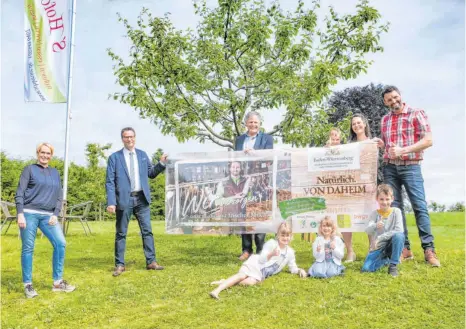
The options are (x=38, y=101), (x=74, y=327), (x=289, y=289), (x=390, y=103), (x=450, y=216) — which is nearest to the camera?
(x=74, y=327)

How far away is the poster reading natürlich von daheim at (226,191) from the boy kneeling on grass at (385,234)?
139cm

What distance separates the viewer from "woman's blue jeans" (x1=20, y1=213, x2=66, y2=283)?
6.19 metres

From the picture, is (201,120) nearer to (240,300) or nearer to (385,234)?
(385,234)

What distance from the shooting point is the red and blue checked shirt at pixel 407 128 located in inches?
252

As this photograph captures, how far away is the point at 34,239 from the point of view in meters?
6.29

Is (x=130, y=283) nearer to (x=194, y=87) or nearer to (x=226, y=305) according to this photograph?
(x=226, y=305)

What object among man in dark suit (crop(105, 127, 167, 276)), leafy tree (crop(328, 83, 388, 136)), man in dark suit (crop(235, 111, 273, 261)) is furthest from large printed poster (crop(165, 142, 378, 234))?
leafy tree (crop(328, 83, 388, 136))

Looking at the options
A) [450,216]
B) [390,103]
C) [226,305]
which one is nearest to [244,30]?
[390,103]

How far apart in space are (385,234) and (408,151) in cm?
115

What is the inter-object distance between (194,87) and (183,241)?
12.8ft

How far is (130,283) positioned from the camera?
6.61 meters

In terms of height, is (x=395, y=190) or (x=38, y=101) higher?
(x=38, y=101)

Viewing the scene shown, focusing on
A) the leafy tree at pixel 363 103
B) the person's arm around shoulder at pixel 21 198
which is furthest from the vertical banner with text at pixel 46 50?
the leafy tree at pixel 363 103

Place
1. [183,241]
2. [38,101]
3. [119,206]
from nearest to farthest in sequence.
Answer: [119,206] < [183,241] < [38,101]
